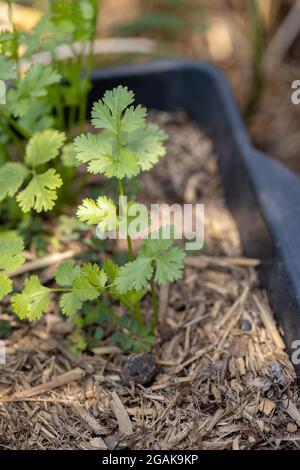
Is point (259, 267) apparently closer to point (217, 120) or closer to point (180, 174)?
point (180, 174)

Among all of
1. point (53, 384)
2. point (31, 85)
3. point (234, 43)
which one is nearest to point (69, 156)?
point (31, 85)

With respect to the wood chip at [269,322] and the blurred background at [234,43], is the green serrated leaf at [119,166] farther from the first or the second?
the blurred background at [234,43]

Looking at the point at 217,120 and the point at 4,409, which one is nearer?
the point at 4,409

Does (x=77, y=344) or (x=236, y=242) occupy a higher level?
(x=236, y=242)

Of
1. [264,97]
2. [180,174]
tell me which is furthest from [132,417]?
[264,97]

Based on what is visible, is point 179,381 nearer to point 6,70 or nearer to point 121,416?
point 121,416

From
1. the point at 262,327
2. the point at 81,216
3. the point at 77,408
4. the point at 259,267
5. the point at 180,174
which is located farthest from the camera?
the point at 180,174
